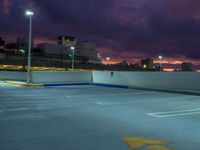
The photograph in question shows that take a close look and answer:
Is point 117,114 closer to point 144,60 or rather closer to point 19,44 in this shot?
point 19,44

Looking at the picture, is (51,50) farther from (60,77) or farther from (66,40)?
(60,77)

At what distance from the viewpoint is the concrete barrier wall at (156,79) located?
21.0 metres

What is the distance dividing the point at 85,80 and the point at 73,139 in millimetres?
26046

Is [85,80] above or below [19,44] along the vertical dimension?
below

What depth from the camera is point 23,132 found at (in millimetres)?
6816

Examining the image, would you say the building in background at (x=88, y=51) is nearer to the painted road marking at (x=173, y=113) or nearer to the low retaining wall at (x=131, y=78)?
the low retaining wall at (x=131, y=78)

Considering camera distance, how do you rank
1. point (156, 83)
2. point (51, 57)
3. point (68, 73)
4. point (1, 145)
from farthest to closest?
point (51, 57)
point (68, 73)
point (156, 83)
point (1, 145)

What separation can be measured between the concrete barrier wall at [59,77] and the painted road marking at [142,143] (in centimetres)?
2459

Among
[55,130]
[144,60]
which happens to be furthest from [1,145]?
[144,60]

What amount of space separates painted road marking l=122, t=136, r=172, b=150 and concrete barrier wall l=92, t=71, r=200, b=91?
15.4m

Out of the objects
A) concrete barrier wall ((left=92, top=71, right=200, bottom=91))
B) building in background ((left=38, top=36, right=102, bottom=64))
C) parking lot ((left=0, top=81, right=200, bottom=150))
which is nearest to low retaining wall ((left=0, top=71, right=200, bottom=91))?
concrete barrier wall ((left=92, top=71, right=200, bottom=91))

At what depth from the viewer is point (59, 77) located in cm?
3086

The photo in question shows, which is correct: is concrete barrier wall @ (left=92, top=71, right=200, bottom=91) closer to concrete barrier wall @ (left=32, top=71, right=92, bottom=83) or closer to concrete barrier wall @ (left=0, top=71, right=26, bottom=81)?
concrete barrier wall @ (left=32, top=71, right=92, bottom=83)

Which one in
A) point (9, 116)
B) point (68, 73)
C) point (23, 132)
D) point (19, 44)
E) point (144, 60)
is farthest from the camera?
point (144, 60)
